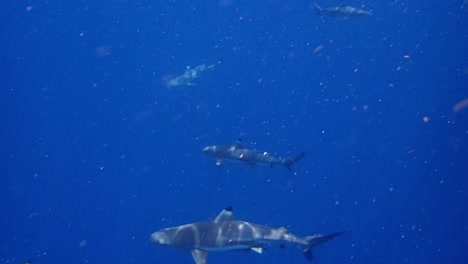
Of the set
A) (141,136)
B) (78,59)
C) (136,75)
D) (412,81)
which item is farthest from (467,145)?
(412,81)

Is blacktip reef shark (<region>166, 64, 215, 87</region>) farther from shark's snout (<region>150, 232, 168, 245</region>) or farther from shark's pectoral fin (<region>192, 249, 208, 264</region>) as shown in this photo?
shark's pectoral fin (<region>192, 249, 208, 264</region>)

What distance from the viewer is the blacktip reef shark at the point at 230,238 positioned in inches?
345

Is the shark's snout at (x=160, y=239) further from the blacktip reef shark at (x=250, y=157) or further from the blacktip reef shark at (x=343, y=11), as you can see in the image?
the blacktip reef shark at (x=343, y=11)

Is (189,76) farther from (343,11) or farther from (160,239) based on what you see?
(160,239)

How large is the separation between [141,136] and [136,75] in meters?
28.6

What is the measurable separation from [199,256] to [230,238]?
2.27 ft

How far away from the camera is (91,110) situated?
48.2 meters

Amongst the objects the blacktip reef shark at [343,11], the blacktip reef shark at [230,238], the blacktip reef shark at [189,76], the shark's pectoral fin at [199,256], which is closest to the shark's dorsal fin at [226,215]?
the blacktip reef shark at [230,238]

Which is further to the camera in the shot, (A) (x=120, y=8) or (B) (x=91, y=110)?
(A) (x=120, y=8)

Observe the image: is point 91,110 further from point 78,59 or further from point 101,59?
point 101,59

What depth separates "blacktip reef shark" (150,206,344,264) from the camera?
8758mm

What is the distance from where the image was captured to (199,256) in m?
8.83

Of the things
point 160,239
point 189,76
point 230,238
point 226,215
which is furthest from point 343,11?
point 160,239

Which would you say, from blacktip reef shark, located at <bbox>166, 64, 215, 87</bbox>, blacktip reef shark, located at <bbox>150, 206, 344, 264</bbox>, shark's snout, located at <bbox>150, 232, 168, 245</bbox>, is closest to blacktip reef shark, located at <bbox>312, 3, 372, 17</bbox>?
blacktip reef shark, located at <bbox>166, 64, 215, 87</bbox>
